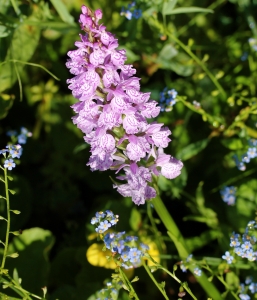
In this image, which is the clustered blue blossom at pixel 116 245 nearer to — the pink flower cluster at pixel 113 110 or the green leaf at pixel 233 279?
the pink flower cluster at pixel 113 110

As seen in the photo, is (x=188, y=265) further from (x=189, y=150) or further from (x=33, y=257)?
(x=33, y=257)

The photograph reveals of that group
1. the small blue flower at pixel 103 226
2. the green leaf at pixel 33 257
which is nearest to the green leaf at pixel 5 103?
the green leaf at pixel 33 257

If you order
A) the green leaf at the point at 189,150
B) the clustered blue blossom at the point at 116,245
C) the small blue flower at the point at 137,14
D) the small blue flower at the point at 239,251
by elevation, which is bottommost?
the small blue flower at the point at 239,251

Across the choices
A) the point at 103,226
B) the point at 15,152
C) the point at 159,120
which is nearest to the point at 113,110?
the point at 103,226

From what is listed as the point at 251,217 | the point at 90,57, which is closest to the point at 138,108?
the point at 90,57

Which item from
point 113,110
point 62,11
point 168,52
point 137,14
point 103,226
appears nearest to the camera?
point 113,110

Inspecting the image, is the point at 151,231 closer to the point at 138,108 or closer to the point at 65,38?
the point at 138,108
